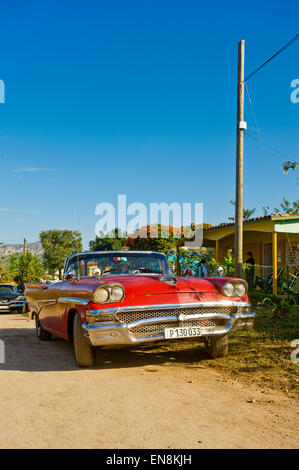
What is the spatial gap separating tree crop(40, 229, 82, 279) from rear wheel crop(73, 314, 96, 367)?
5796cm

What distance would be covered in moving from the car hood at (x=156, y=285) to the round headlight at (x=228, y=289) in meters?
0.11

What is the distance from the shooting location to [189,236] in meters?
19.9

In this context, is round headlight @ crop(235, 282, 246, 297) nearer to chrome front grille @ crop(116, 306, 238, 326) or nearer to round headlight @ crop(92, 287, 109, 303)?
chrome front grille @ crop(116, 306, 238, 326)

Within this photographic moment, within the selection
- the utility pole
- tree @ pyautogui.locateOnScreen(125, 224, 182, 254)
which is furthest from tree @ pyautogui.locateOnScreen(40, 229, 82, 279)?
the utility pole

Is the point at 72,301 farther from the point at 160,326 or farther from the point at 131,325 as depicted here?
the point at 160,326

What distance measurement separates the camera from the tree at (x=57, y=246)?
63.6 metres

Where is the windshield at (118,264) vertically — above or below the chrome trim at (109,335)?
above

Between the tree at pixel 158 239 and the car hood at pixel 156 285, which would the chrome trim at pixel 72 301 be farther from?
the tree at pixel 158 239

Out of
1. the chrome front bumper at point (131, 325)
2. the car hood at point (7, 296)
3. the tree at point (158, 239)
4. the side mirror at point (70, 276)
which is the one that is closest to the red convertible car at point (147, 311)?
the chrome front bumper at point (131, 325)

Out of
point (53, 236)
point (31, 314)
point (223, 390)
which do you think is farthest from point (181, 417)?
A: point (53, 236)

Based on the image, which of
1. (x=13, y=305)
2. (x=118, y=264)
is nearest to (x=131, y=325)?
(x=118, y=264)

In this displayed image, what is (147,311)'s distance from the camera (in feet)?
16.9
